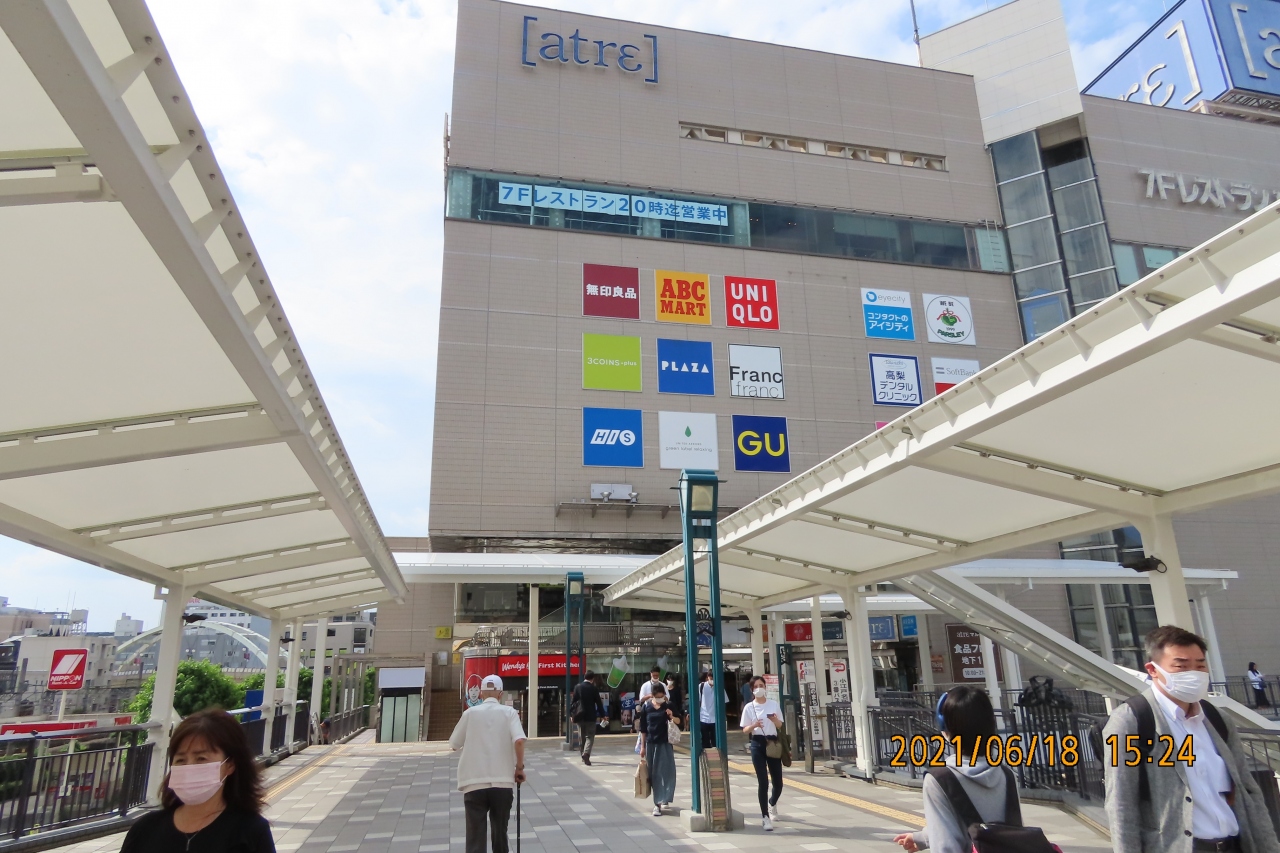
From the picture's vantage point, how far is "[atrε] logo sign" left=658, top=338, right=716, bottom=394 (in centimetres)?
2778

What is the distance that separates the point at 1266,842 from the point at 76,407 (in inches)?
260

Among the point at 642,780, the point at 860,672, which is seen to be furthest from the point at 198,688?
the point at 860,672

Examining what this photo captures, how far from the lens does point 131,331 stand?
4.48 meters

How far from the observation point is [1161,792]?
2607 mm

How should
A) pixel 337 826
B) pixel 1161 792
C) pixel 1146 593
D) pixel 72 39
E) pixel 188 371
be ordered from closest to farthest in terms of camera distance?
pixel 72 39
pixel 1161 792
pixel 188 371
pixel 337 826
pixel 1146 593

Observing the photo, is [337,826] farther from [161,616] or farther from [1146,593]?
[1146,593]

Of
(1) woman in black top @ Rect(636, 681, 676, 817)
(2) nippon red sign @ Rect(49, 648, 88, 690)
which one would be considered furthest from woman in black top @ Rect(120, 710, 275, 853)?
(2) nippon red sign @ Rect(49, 648, 88, 690)

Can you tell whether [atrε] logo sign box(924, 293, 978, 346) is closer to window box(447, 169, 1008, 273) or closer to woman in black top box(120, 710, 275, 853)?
window box(447, 169, 1008, 273)

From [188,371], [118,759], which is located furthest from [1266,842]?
[118,759]

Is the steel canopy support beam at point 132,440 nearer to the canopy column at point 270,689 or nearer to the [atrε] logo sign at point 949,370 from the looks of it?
the canopy column at point 270,689

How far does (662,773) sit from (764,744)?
54.4 inches

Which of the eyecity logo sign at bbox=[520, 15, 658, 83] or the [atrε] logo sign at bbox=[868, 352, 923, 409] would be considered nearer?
the [atrε] logo sign at bbox=[868, 352, 923, 409]

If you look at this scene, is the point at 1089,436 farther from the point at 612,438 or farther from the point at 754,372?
the point at 754,372

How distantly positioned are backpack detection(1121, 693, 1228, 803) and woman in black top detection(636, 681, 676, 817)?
20.5 feet
